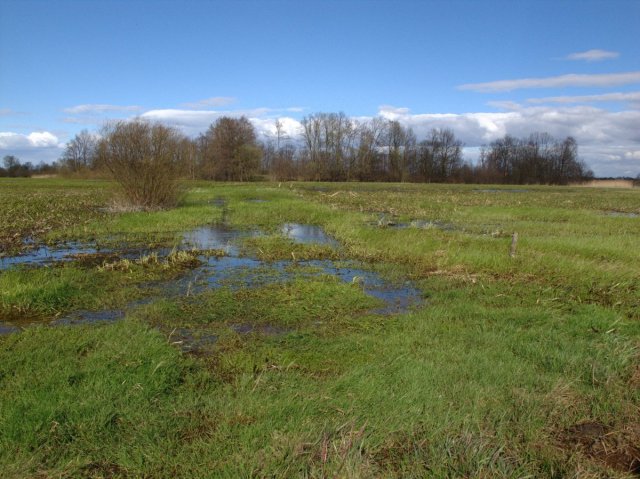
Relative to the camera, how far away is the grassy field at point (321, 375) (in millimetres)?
3549

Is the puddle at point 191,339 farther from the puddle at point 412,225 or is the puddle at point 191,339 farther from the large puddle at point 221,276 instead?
the puddle at point 412,225

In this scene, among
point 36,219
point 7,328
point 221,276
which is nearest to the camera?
point 7,328

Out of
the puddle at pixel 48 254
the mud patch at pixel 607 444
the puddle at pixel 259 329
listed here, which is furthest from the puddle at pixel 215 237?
the mud patch at pixel 607 444

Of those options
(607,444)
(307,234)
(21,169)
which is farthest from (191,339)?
(21,169)

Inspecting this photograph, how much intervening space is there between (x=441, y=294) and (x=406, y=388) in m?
4.03

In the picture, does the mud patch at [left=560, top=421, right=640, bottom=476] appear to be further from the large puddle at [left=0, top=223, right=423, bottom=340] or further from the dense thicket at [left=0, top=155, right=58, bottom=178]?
the dense thicket at [left=0, top=155, right=58, bottom=178]

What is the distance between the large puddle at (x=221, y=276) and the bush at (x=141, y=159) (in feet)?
21.8

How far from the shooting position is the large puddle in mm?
6609

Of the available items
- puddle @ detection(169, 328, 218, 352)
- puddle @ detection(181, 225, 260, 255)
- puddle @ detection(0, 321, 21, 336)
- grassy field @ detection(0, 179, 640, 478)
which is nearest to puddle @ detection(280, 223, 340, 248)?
puddle @ detection(181, 225, 260, 255)

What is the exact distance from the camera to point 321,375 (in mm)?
5039

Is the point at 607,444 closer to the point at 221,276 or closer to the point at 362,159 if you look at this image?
the point at 221,276

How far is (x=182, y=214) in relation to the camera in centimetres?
1866

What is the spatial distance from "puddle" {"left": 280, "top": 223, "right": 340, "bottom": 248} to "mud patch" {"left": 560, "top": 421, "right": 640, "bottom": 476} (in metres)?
9.76

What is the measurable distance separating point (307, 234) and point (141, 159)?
841 cm
